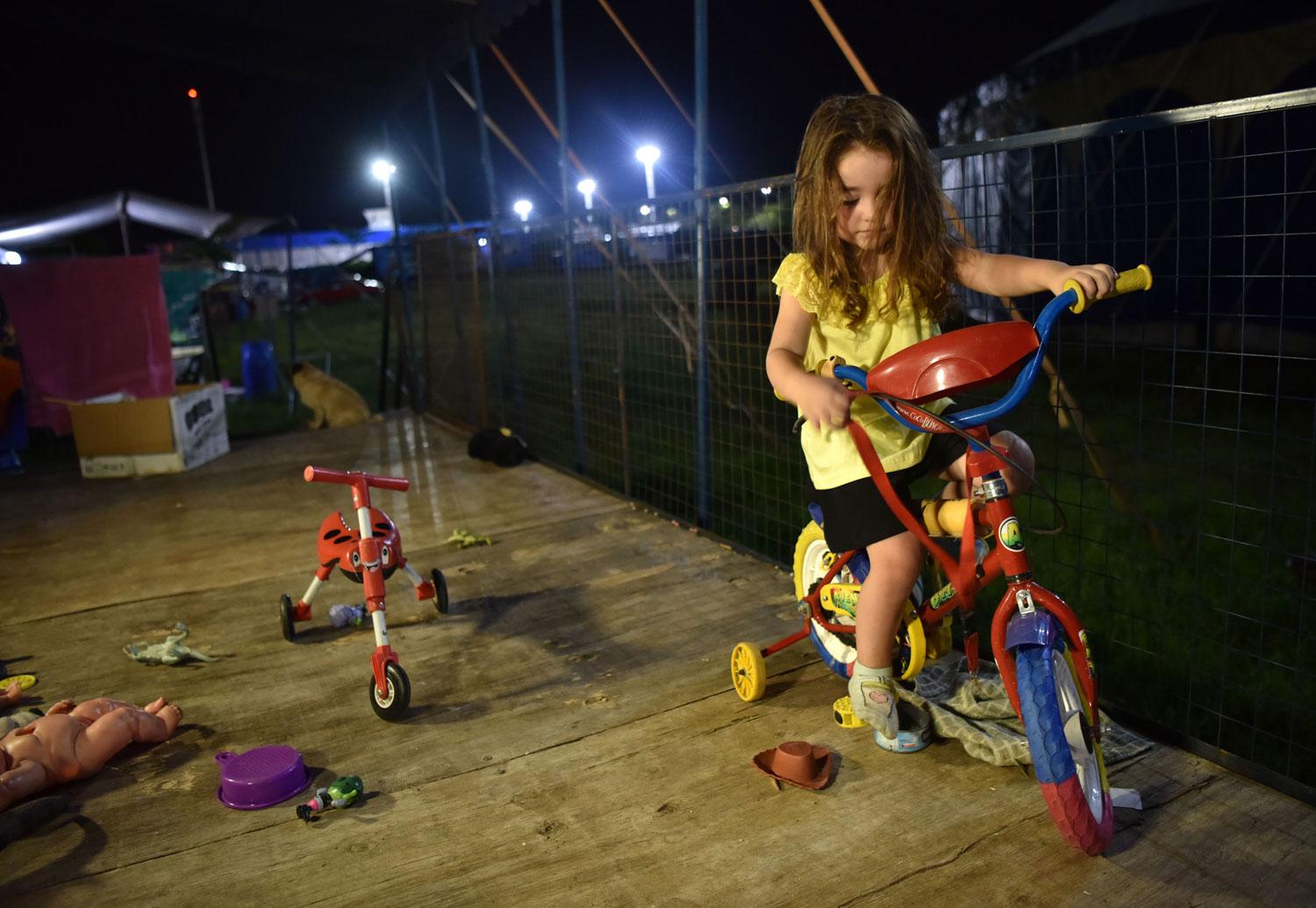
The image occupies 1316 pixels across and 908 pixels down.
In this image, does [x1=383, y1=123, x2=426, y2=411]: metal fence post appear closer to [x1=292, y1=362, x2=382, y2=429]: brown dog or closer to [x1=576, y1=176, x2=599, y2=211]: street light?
[x1=292, y1=362, x2=382, y2=429]: brown dog

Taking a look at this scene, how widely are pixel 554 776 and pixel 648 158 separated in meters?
4.92

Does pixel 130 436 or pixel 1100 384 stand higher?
pixel 130 436

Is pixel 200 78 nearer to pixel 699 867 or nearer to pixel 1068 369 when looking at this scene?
pixel 1068 369

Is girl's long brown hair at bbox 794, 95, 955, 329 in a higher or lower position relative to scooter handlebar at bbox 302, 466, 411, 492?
higher

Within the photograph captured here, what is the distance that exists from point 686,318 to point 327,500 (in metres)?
2.59

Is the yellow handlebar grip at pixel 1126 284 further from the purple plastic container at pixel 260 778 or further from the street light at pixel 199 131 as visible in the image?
the street light at pixel 199 131

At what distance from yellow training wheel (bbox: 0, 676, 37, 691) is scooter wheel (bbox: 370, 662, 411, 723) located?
129cm

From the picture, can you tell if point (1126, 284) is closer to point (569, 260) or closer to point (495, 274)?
point (569, 260)

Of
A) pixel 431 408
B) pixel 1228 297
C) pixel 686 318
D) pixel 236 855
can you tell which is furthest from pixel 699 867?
pixel 431 408

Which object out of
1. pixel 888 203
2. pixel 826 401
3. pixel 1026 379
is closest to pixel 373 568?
pixel 826 401

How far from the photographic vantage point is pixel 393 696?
2.69m

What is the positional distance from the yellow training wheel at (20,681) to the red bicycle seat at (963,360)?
2.98 metres

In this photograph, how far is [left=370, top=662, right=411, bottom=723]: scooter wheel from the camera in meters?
2.67

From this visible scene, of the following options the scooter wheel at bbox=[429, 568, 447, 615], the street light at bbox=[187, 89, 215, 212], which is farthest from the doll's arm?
the street light at bbox=[187, 89, 215, 212]
